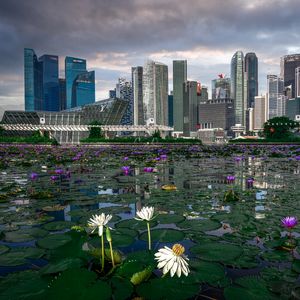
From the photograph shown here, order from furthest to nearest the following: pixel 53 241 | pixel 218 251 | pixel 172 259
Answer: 1. pixel 53 241
2. pixel 218 251
3. pixel 172 259

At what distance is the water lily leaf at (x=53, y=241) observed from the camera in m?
2.30

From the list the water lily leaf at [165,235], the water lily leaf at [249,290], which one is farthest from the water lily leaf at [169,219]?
the water lily leaf at [249,290]

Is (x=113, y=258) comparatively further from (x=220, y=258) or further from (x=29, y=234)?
(x=29, y=234)

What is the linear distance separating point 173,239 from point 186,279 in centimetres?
74

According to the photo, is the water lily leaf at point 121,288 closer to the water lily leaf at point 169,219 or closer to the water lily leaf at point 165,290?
the water lily leaf at point 165,290

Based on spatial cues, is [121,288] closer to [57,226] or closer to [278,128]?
[57,226]

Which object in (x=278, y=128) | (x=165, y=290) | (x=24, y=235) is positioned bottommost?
(x=24, y=235)

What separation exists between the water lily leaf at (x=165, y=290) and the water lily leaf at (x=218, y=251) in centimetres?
50

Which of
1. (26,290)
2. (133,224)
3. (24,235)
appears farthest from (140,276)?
(24,235)

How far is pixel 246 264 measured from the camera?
196 centimetres

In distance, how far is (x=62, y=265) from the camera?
1.60m

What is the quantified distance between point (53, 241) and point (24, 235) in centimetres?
39

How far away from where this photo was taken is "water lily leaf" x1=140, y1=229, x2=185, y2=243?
7.83 feet

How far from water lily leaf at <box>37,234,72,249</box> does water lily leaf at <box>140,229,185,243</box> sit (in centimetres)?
63
